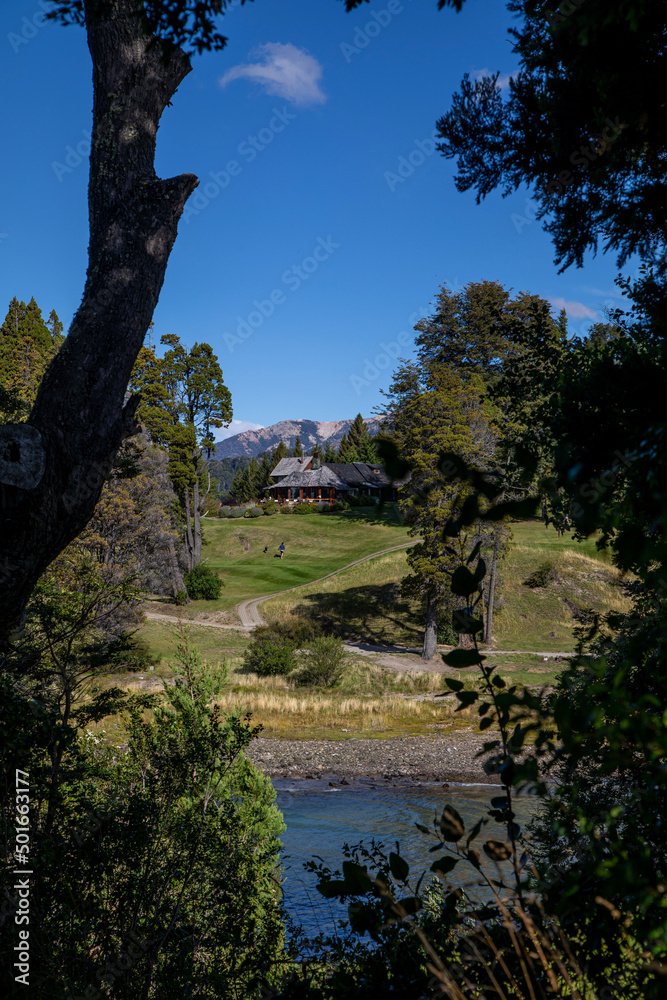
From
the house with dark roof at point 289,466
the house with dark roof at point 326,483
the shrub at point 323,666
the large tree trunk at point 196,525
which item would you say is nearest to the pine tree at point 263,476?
the house with dark roof at point 289,466

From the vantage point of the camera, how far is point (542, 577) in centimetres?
3303

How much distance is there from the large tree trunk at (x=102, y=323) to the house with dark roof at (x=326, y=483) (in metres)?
60.1

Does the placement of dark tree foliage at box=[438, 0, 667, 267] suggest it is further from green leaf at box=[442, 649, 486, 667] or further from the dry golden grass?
the dry golden grass

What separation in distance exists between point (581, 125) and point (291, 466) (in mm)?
71744

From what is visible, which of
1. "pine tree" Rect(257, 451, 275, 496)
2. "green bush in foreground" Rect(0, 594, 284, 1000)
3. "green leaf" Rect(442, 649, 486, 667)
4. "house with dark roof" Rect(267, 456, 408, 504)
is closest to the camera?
"green leaf" Rect(442, 649, 486, 667)

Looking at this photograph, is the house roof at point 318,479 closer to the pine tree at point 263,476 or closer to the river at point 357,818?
the pine tree at point 263,476

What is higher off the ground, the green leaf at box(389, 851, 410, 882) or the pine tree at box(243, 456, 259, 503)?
the pine tree at box(243, 456, 259, 503)

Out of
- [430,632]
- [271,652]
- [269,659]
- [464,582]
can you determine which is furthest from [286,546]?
[464,582]

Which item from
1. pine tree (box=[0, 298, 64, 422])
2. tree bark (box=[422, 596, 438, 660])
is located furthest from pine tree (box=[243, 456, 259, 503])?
tree bark (box=[422, 596, 438, 660])

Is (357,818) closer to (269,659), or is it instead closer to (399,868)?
(269,659)

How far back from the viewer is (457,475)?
134 cm

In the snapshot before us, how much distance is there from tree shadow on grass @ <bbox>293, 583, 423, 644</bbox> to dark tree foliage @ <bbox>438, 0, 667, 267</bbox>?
24.0 metres

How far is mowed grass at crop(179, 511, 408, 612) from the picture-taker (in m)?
38.1

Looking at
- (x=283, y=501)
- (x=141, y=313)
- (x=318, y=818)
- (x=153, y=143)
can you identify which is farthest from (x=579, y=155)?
(x=283, y=501)
